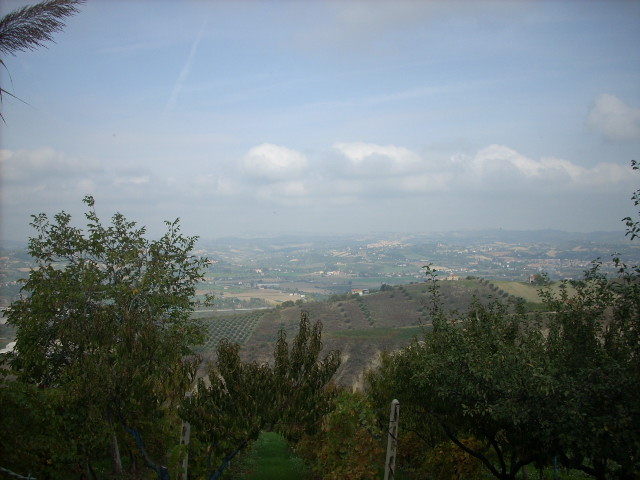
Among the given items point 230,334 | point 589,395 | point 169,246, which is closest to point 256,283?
point 230,334

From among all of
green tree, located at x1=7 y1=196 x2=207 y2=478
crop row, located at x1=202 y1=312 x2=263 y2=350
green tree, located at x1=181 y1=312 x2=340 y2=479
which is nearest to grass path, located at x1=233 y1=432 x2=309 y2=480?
green tree, located at x1=7 y1=196 x2=207 y2=478

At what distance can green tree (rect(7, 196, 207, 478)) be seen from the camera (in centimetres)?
834

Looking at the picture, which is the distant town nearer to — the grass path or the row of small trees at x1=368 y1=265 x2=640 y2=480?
the grass path

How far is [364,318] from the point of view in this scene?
65500 mm

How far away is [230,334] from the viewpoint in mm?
55000

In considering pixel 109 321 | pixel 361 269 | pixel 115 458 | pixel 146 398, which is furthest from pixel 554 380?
pixel 361 269

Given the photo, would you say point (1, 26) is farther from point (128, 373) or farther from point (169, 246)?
point (169, 246)

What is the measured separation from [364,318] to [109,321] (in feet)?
190

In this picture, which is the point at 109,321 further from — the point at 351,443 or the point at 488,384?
the point at 488,384

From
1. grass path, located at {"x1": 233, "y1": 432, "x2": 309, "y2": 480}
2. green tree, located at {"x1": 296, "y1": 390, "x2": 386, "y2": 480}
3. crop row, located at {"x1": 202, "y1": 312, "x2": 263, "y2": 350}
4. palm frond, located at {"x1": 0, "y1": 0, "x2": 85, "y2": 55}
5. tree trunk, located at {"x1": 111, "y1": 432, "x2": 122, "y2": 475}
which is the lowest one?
crop row, located at {"x1": 202, "y1": 312, "x2": 263, "y2": 350}

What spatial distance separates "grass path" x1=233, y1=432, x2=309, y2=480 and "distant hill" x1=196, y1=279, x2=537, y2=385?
2115 centimetres

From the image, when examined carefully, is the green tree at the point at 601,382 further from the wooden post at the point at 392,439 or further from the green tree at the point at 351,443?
the green tree at the point at 351,443

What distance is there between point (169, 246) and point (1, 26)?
938 cm

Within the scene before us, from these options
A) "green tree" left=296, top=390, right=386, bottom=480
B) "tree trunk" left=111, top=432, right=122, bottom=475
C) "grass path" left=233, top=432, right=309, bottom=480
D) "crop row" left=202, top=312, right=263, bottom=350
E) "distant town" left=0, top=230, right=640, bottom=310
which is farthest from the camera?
"distant town" left=0, top=230, right=640, bottom=310
